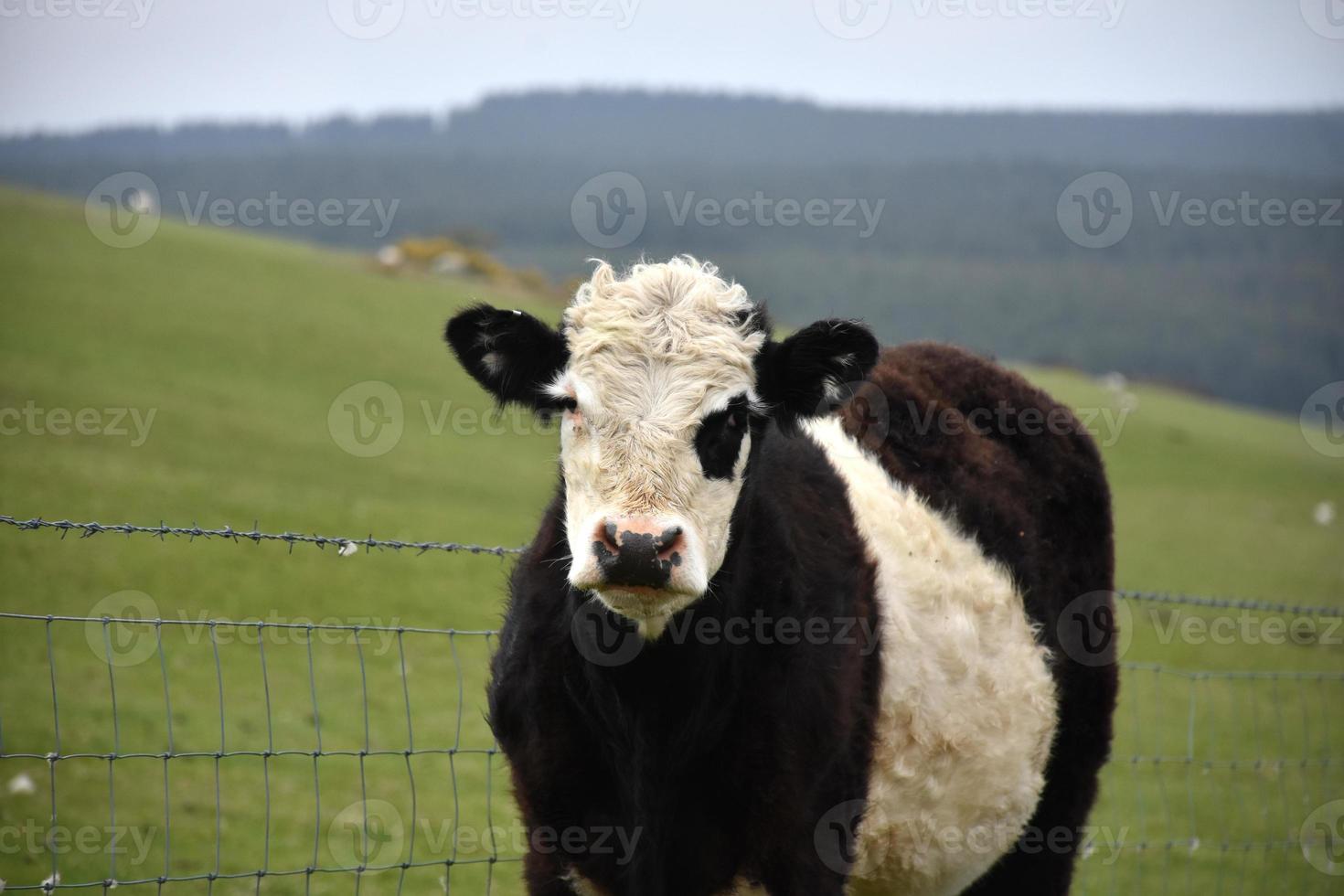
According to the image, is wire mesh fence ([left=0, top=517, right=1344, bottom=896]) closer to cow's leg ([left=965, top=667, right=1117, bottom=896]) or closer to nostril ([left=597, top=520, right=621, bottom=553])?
cow's leg ([left=965, top=667, right=1117, bottom=896])

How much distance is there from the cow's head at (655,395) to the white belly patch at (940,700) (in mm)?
893

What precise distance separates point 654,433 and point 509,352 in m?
0.82

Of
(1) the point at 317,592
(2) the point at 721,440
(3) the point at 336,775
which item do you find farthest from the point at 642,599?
(1) the point at 317,592

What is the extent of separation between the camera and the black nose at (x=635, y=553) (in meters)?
3.65

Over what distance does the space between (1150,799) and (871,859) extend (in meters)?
12.3

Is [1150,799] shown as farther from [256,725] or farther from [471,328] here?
[471,328]

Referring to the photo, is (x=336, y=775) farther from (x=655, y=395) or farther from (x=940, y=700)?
(x=655, y=395)

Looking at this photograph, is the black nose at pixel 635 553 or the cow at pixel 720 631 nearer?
the black nose at pixel 635 553

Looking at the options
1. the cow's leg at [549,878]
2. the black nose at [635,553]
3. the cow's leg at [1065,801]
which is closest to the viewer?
the black nose at [635,553]

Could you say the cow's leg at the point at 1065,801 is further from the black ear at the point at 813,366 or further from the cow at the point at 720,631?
the black ear at the point at 813,366

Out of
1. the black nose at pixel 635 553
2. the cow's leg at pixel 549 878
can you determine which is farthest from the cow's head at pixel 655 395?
the cow's leg at pixel 549 878

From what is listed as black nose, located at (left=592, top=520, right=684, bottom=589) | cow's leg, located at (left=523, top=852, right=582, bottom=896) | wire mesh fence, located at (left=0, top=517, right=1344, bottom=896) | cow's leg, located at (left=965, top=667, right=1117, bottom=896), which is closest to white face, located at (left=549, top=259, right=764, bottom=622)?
black nose, located at (left=592, top=520, right=684, bottom=589)

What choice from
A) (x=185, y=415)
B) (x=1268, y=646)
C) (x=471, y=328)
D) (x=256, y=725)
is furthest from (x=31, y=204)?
(x=471, y=328)

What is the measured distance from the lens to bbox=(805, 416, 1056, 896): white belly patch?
16.2 ft
